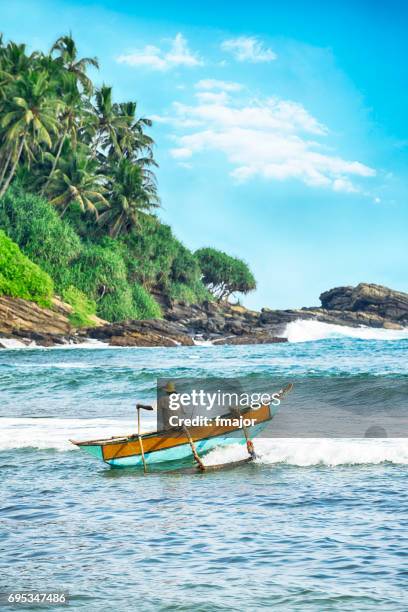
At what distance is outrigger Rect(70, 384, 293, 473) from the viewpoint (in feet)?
41.8

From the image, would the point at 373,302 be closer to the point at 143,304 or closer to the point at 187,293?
the point at 187,293

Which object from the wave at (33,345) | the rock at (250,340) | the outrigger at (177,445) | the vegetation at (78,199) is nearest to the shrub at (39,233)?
the vegetation at (78,199)

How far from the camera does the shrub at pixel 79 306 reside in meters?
53.0

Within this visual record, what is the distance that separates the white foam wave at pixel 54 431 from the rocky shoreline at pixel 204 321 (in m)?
26.9

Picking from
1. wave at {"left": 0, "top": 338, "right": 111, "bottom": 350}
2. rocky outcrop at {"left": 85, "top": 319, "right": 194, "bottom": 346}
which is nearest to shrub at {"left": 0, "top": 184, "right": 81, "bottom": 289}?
rocky outcrop at {"left": 85, "top": 319, "right": 194, "bottom": 346}

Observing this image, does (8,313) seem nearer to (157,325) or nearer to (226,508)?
(157,325)

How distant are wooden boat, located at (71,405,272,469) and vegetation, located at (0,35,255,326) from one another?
38963 mm

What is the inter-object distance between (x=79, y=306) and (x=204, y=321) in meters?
10.9

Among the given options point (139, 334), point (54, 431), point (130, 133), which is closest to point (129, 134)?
point (130, 133)

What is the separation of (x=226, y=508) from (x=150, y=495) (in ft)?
4.57

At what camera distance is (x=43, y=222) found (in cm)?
5712

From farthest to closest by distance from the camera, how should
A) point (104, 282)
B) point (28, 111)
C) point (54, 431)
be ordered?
point (104, 282) → point (28, 111) → point (54, 431)

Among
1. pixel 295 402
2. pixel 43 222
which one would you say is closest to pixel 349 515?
pixel 295 402

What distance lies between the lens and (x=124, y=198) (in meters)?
64.6
